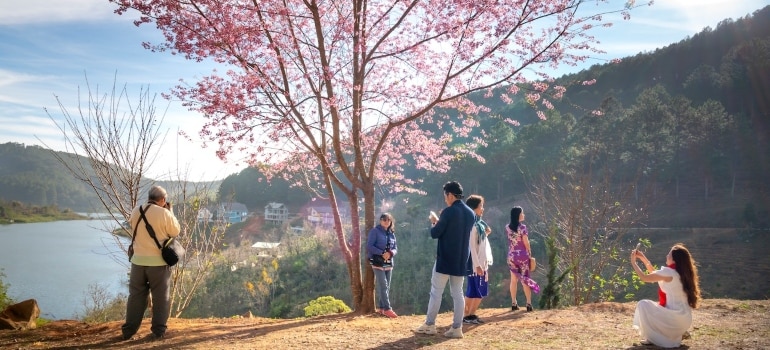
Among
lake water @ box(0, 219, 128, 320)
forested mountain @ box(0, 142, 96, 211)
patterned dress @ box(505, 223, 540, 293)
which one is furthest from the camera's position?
forested mountain @ box(0, 142, 96, 211)

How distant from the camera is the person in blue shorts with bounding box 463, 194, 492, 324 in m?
5.51

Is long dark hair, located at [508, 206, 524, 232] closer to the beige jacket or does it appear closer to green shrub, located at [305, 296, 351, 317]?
the beige jacket

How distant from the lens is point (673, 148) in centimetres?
A: 3181

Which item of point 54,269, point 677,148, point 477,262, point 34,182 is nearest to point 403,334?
point 477,262

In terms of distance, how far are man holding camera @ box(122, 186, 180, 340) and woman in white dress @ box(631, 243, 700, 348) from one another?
438 centimetres

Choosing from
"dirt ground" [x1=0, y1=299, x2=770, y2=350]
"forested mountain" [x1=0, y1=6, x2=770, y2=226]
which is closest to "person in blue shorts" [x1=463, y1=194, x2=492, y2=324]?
"dirt ground" [x1=0, y1=299, x2=770, y2=350]

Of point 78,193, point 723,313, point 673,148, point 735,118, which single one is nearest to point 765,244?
point 673,148

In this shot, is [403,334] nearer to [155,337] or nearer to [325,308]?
[155,337]

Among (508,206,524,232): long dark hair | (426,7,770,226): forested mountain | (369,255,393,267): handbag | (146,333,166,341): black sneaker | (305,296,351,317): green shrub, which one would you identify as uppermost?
(426,7,770,226): forested mountain

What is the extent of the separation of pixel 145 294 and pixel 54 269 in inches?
1780

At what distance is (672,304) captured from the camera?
4.80 meters

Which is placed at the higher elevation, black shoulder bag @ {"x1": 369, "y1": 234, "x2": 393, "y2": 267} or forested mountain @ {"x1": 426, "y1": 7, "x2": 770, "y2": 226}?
forested mountain @ {"x1": 426, "y1": 7, "x2": 770, "y2": 226}

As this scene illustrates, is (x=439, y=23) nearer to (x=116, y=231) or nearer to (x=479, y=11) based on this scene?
(x=479, y=11)

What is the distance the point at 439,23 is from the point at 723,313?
18.3 ft
